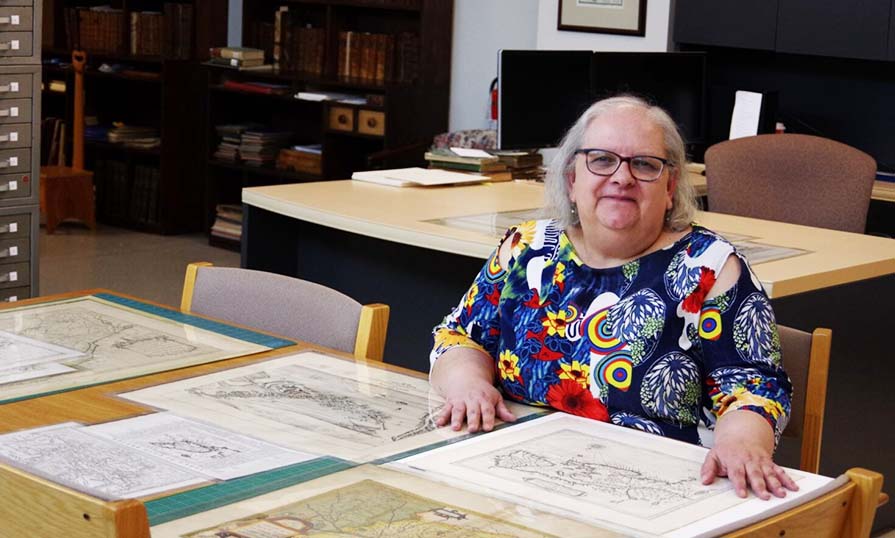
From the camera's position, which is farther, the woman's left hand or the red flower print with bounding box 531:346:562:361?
the red flower print with bounding box 531:346:562:361

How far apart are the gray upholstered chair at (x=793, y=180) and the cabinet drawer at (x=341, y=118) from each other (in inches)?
104

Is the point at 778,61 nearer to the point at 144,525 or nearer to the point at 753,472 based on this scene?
the point at 753,472

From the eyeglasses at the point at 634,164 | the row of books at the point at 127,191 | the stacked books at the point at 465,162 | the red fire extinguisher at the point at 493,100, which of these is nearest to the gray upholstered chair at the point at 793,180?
the stacked books at the point at 465,162

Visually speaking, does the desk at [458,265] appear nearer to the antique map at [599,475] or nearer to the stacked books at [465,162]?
the stacked books at [465,162]

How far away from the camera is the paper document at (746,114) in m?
5.05

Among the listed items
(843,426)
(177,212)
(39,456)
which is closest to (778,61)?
(843,426)

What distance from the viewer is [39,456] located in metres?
1.58

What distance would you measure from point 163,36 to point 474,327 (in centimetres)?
556

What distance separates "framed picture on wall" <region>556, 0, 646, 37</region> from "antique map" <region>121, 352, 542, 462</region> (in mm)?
3567

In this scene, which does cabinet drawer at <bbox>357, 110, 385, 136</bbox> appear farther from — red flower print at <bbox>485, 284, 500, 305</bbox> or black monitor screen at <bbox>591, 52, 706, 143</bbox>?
red flower print at <bbox>485, 284, 500, 305</bbox>

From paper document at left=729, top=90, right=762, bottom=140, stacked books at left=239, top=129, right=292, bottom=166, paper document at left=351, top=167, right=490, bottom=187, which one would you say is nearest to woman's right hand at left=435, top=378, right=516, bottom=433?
paper document at left=351, top=167, right=490, bottom=187

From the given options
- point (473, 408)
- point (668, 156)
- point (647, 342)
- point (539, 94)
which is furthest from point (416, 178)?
point (473, 408)

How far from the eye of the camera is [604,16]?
5434 millimetres

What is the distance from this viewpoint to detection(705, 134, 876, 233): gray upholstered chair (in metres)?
3.82
